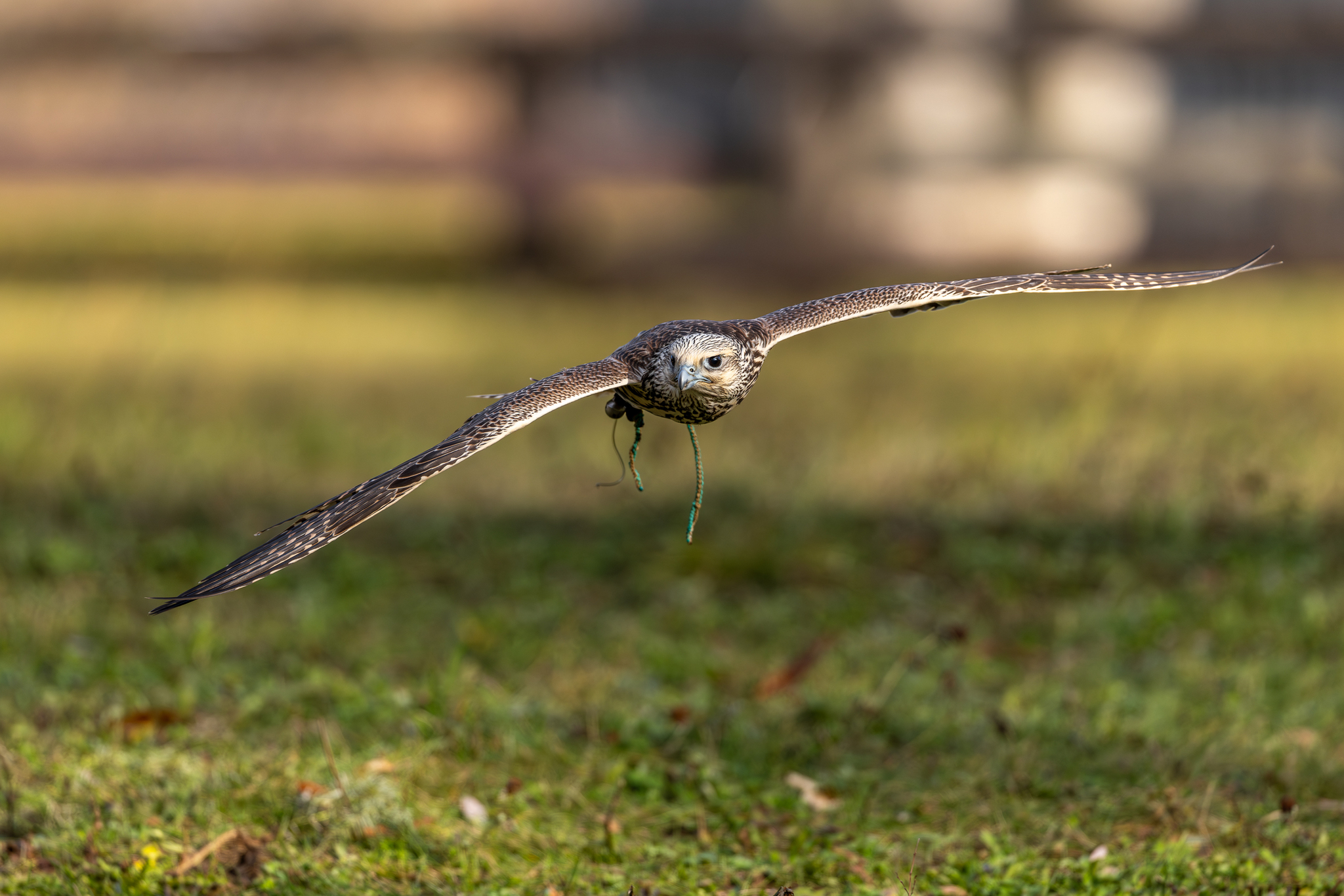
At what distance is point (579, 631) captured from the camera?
5.42m

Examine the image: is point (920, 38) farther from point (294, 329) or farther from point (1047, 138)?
point (294, 329)

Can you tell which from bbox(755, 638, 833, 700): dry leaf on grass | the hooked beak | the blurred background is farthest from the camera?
the blurred background

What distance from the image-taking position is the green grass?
12.2 ft

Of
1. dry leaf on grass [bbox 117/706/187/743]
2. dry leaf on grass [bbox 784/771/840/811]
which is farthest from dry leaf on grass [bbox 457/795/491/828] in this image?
dry leaf on grass [bbox 117/706/187/743]

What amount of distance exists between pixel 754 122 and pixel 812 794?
355 inches

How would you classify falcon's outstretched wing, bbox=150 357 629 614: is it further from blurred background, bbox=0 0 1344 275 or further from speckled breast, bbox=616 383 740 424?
blurred background, bbox=0 0 1344 275

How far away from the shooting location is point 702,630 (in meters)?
5.47

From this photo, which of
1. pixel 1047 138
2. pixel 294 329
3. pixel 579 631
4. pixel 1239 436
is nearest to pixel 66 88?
pixel 294 329

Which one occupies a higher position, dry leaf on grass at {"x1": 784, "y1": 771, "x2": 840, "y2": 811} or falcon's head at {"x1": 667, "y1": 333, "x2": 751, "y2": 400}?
falcon's head at {"x1": 667, "y1": 333, "x2": 751, "y2": 400}

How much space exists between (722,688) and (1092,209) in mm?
8418

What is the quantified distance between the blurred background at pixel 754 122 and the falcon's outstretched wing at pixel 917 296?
8.05 m

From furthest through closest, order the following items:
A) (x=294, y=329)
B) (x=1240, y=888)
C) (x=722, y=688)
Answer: (x=294, y=329), (x=722, y=688), (x=1240, y=888)

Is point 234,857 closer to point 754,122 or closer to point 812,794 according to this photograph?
point 812,794

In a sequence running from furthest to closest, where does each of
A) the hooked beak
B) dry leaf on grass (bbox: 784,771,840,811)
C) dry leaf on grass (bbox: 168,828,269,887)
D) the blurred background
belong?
the blurred background, dry leaf on grass (bbox: 784,771,840,811), dry leaf on grass (bbox: 168,828,269,887), the hooked beak
